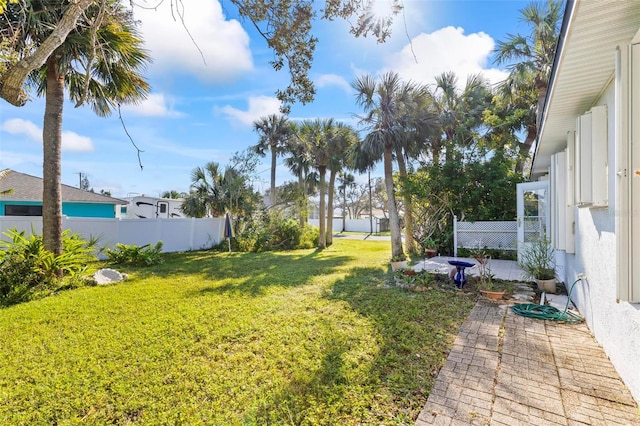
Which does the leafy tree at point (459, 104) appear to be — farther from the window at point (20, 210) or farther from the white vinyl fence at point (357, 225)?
the window at point (20, 210)

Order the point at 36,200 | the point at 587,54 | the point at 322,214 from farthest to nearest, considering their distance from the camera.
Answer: the point at 322,214 < the point at 36,200 < the point at 587,54

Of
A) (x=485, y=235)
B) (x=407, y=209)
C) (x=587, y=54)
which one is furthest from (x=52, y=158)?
(x=485, y=235)

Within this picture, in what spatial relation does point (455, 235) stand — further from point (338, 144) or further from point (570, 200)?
point (338, 144)

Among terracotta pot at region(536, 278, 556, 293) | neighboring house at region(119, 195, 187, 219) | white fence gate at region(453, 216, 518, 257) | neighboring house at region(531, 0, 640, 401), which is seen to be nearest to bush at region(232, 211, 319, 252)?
white fence gate at region(453, 216, 518, 257)

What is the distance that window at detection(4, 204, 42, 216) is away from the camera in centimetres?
1343

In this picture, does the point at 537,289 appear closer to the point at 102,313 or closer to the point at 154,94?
the point at 102,313

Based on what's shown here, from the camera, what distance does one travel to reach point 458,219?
35.4ft

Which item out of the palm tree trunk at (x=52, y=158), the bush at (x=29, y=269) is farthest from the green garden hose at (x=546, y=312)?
the palm tree trunk at (x=52, y=158)

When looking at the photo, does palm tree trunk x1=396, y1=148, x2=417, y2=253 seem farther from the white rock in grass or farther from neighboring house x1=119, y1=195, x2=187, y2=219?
neighboring house x1=119, y1=195, x2=187, y2=219

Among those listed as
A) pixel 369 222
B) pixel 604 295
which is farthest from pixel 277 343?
pixel 369 222

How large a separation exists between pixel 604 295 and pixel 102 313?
6.71 metres

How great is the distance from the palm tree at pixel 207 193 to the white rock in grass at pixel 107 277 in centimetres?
742

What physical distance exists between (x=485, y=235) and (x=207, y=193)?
40.4 feet

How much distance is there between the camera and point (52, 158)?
6133 mm
